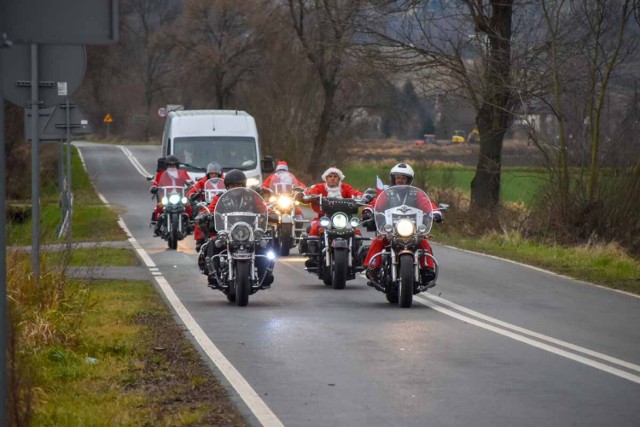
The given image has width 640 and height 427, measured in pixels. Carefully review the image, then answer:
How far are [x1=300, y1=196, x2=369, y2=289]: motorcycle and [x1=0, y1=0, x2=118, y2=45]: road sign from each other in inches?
421

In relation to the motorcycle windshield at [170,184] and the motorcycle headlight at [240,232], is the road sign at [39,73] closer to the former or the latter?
the motorcycle headlight at [240,232]

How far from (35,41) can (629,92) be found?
2192 cm

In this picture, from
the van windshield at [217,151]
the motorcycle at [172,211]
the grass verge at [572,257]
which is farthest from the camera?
the van windshield at [217,151]

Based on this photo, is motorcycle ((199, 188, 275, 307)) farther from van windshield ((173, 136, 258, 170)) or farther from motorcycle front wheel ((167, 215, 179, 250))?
van windshield ((173, 136, 258, 170))

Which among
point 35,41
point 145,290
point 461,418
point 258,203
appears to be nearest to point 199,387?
point 461,418

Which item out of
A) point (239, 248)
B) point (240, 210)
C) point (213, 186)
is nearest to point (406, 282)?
point (239, 248)

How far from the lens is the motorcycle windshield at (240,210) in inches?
608

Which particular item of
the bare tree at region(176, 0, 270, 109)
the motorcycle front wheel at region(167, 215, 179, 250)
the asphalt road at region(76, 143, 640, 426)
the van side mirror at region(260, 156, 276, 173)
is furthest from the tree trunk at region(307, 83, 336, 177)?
the asphalt road at region(76, 143, 640, 426)

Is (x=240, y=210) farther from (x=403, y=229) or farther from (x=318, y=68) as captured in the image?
(x=318, y=68)

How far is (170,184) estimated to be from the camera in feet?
85.2

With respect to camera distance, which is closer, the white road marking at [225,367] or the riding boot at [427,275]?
the white road marking at [225,367]

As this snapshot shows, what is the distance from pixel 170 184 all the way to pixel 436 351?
49.4ft

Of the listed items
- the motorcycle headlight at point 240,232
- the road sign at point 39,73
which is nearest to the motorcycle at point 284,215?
the motorcycle headlight at point 240,232

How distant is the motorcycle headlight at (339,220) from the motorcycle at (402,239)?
1.52 metres
